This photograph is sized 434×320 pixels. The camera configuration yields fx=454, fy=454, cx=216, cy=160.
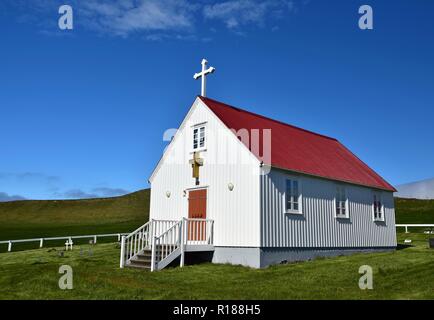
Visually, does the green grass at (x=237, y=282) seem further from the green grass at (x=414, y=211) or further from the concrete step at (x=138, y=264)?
the green grass at (x=414, y=211)

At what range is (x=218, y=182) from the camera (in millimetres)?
→ 19297

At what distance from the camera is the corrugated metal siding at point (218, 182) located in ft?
58.5

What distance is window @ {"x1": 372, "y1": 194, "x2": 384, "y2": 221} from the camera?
2431 cm

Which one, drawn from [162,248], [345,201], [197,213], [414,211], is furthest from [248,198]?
[414,211]

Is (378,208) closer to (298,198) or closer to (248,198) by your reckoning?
→ (298,198)

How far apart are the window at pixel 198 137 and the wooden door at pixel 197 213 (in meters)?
2.05

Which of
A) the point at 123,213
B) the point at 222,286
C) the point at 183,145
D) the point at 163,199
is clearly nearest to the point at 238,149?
the point at 183,145

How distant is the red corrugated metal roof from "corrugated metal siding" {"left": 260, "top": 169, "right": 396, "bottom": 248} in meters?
0.46

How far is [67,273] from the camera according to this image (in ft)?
43.6

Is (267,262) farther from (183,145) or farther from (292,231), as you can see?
(183,145)

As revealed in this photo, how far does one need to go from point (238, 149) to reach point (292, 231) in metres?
4.04

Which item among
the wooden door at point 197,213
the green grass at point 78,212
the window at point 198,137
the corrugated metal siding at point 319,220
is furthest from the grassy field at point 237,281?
the green grass at point 78,212
